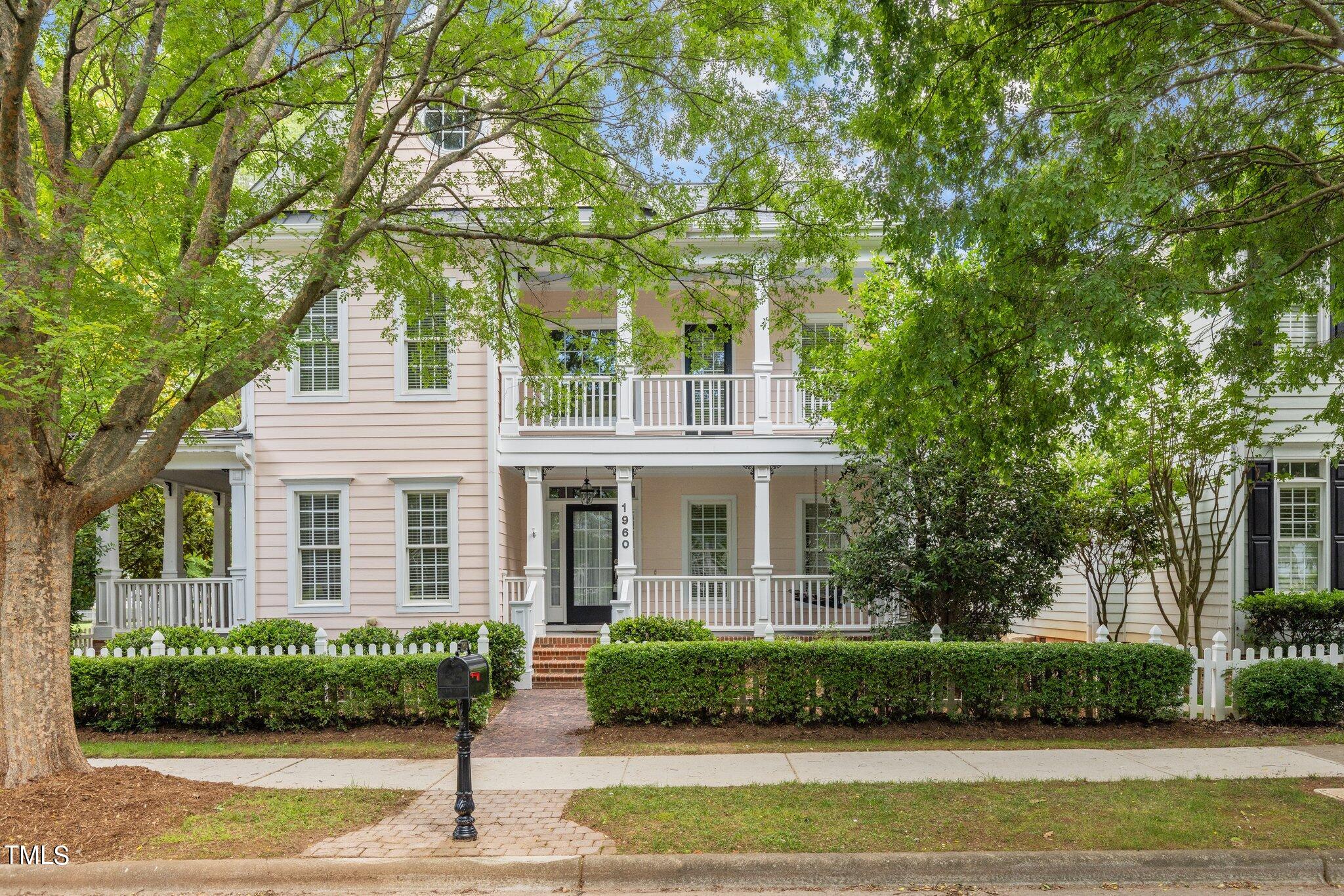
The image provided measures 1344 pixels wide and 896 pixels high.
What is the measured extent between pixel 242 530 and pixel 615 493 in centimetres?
640

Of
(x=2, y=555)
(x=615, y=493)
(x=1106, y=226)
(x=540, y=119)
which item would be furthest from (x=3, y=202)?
(x=615, y=493)

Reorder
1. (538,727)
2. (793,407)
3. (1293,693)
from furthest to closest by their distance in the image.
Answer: (793,407)
(538,727)
(1293,693)

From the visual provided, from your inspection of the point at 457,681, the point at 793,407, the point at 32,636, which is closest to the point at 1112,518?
the point at 793,407

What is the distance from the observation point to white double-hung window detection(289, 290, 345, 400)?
50.5 feet

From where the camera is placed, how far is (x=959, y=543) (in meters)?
12.3

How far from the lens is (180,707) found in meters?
10.2

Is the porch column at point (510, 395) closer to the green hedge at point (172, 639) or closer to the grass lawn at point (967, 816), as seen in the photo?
the green hedge at point (172, 639)

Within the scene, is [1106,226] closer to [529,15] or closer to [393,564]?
[529,15]

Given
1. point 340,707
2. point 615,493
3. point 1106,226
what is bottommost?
point 340,707

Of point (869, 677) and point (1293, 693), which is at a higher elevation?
point (869, 677)

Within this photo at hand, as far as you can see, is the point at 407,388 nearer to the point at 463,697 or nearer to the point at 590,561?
the point at 590,561

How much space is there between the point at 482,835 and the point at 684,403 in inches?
391

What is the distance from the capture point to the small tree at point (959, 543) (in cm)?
1241

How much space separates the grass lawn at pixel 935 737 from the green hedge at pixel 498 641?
7.88ft
